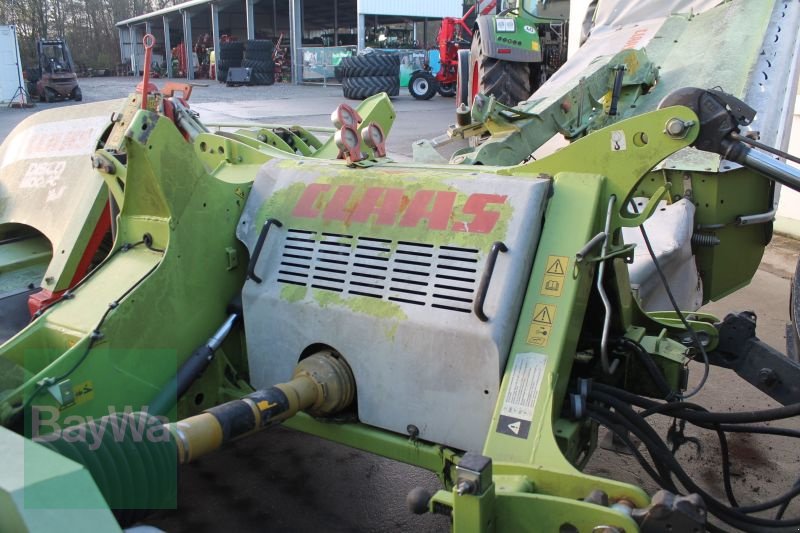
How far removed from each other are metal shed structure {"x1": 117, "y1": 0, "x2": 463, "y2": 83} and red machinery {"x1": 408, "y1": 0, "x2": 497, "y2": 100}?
5.28 metres

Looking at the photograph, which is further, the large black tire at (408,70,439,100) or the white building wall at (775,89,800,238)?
the large black tire at (408,70,439,100)

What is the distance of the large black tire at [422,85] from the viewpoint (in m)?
20.1

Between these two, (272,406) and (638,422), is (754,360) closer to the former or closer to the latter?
(638,422)

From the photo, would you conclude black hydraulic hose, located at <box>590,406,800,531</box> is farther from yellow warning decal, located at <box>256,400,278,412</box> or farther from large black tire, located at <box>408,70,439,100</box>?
large black tire, located at <box>408,70,439,100</box>

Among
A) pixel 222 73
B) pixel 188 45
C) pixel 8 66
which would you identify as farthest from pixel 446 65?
pixel 188 45

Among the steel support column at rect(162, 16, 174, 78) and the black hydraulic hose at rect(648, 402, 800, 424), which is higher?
the steel support column at rect(162, 16, 174, 78)

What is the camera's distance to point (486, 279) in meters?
2.27

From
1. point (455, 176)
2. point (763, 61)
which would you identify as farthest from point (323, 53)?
point (455, 176)

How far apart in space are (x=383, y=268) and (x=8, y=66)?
22708mm

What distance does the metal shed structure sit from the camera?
87.9 feet

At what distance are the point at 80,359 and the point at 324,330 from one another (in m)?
0.81

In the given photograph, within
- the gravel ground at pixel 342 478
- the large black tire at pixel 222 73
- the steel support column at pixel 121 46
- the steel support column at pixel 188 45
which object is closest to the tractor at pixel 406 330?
the gravel ground at pixel 342 478

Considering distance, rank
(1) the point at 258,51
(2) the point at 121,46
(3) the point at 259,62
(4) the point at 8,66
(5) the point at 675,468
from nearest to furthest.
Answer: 1. (5) the point at 675,468
2. (4) the point at 8,66
3. (3) the point at 259,62
4. (1) the point at 258,51
5. (2) the point at 121,46

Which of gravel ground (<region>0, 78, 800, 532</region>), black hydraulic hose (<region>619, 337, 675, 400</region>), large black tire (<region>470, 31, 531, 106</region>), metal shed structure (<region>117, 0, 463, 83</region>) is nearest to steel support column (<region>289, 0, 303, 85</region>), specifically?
metal shed structure (<region>117, 0, 463, 83</region>)
